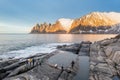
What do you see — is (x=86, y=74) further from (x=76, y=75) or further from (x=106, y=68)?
(x=106, y=68)

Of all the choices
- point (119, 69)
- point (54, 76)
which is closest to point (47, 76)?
point (54, 76)

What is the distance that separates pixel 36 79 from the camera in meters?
18.3

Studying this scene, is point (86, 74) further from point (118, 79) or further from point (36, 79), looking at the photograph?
point (36, 79)

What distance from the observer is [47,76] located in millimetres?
19797

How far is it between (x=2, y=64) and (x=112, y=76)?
19.0 meters

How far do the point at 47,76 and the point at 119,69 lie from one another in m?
10.6

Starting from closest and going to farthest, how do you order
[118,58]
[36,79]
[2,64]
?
[36,79] → [118,58] → [2,64]

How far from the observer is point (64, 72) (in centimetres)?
2242

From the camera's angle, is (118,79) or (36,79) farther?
(118,79)

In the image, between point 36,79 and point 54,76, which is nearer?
point 36,79

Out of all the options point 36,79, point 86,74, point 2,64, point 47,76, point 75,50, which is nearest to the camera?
point 36,79

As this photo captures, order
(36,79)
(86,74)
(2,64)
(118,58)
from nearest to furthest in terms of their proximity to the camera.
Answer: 1. (36,79)
2. (86,74)
3. (118,58)
4. (2,64)

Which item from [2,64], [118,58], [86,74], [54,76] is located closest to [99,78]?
[86,74]

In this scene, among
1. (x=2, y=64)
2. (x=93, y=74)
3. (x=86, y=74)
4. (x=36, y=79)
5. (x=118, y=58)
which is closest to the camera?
(x=36, y=79)
